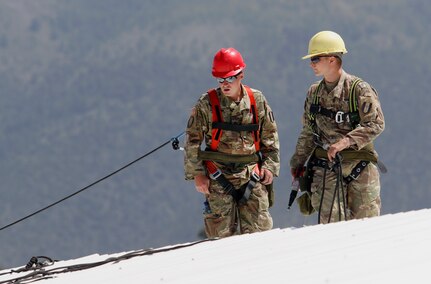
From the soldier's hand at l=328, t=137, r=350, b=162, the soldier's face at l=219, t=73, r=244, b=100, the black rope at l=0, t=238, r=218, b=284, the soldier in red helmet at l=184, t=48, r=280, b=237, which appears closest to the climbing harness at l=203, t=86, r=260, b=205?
the soldier in red helmet at l=184, t=48, r=280, b=237

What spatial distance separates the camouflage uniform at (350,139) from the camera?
38.5ft

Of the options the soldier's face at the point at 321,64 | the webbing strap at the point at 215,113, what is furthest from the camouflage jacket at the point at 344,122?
the webbing strap at the point at 215,113

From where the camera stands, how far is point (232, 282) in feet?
26.2

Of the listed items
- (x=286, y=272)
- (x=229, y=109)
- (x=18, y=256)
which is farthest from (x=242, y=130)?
(x=18, y=256)

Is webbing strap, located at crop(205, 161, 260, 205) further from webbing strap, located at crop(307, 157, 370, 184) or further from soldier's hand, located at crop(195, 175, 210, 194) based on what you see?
webbing strap, located at crop(307, 157, 370, 184)

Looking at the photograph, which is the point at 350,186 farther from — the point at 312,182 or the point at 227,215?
the point at 227,215

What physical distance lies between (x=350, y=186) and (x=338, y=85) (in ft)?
3.02

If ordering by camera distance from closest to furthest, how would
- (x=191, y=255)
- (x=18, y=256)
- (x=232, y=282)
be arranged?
(x=232, y=282) < (x=191, y=255) < (x=18, y=256)

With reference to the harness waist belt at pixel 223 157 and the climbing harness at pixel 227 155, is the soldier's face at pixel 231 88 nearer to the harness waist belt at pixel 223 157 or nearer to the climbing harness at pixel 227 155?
the climbing harness at pixel 227 155

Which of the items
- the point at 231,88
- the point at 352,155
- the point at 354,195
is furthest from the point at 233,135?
the point at 354,195

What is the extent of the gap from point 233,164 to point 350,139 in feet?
3.79

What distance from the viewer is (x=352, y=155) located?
1206 cm

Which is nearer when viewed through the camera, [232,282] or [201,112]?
[232,282]

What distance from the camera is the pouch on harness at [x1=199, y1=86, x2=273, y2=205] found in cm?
1204
